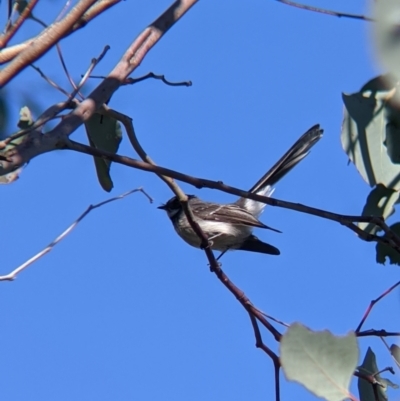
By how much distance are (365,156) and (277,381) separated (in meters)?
0.71

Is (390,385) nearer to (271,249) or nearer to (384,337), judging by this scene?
(384,337)

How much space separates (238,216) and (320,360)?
3.73 m

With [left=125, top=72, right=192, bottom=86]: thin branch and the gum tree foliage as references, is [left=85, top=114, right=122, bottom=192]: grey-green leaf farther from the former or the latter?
[left=125, top=72, right=192, bottom=86]: thin branch

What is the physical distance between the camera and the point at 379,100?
196cm

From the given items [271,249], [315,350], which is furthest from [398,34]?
[271,249]

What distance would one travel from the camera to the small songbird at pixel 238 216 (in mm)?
4426

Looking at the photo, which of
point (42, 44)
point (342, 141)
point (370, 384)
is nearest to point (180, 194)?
point (342, 141)

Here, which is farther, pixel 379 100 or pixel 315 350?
pixel 379 100

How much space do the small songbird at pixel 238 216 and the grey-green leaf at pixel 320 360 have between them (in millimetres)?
3300

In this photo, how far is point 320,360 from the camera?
3.65 feet

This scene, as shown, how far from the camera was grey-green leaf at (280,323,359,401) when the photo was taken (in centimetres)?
109

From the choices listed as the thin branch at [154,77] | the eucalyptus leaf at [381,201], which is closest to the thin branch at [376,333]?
the eucalyptus leaf at [381,201]

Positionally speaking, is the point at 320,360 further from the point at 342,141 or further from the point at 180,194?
the point at 180,194

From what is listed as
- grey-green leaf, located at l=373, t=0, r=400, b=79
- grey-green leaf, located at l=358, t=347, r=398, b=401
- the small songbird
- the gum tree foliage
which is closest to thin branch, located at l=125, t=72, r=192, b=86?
the gum tree foliage
